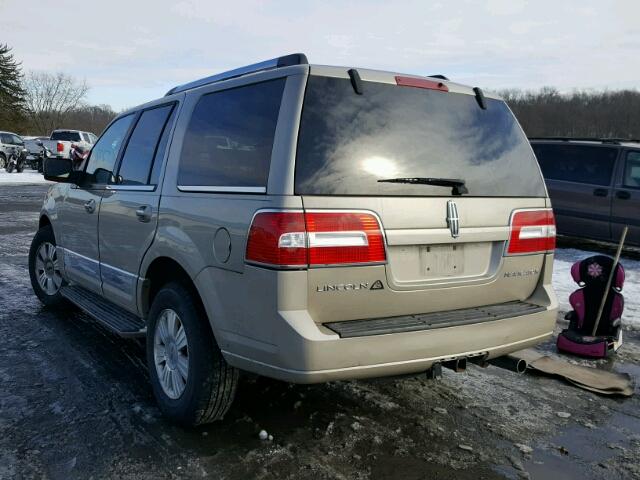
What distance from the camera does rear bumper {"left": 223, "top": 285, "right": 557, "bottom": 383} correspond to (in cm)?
258

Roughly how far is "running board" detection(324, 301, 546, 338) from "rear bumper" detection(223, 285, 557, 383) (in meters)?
0.02

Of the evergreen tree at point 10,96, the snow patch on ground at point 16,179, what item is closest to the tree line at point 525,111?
the evergreen tree at point 10,96

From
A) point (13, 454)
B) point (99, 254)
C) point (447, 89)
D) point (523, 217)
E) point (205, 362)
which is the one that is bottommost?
point (13, 454)

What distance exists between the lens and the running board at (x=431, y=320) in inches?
106

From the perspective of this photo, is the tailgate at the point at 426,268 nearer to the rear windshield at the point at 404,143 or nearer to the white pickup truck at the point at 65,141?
the rear windshield at the point at 404,143

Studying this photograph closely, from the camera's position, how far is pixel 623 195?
913cm

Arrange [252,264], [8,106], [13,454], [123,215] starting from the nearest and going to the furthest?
[252,264] → [13,454] → [123,215] → [8,106]

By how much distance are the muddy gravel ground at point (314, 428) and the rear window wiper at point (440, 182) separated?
1.38 meters

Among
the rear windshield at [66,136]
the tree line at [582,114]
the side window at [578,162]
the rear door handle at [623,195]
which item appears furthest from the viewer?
the tree line at [582,114]

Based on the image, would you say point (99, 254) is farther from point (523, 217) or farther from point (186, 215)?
point (523, 217)

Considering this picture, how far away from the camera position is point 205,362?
3.03 m

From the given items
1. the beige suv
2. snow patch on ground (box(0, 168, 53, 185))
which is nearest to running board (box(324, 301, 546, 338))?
the beige suv

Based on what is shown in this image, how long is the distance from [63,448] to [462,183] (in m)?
2.51

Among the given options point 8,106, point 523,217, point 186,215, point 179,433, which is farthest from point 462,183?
point 8,106
